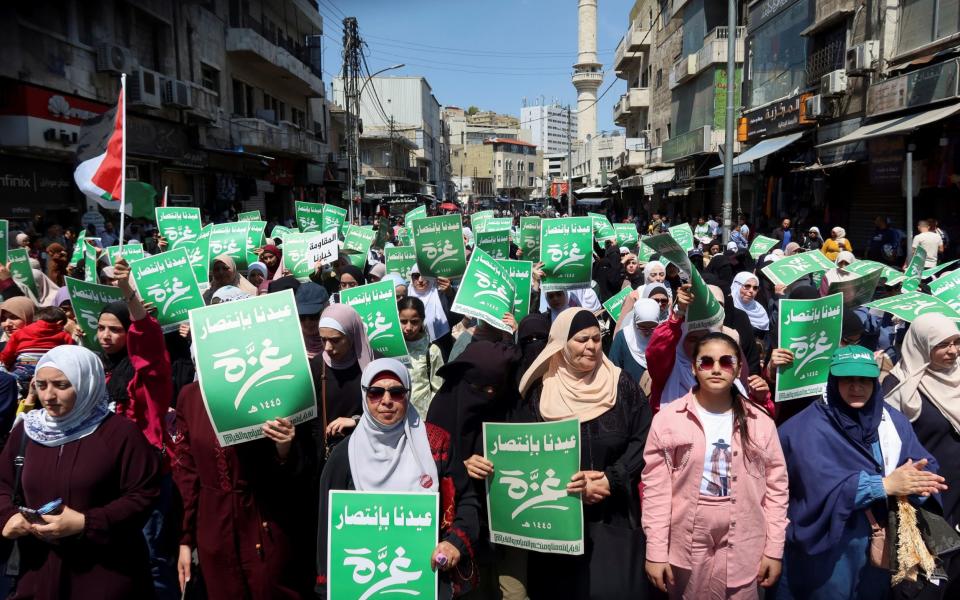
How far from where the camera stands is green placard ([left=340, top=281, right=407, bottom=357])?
473cm

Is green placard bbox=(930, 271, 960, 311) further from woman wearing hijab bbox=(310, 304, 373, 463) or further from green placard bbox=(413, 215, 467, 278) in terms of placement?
woman wearing hijab bbox=(310, 304, 373, 463)

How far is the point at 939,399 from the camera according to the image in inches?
134

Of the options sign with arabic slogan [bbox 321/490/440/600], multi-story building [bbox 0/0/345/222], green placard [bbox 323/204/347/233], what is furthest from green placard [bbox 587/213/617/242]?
sign with arabic slogan [bbox 321/490/440/600]

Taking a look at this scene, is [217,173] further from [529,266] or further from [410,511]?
[410,511]

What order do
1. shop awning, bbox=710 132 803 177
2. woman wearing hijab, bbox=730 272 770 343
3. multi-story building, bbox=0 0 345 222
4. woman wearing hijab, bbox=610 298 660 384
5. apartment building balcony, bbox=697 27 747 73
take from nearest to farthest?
1. woman wearing hijab, bbox=610 298 660 384
2. woman wearing hijab, bbox=730 272 770 343
3. multi-story building, bbox=0 0 345 222
4. shop awning, bbox=710 132 803 177
5. apartment building balcony, bbox=697 27 747 73

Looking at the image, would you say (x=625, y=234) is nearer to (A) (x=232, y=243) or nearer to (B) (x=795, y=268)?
(B) (x=795, y=268)

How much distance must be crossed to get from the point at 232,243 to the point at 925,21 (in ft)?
43.3

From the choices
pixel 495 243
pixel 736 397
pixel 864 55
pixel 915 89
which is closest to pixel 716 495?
pixel 736 397

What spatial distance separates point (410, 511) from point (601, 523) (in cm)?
88

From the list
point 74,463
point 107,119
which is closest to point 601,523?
point 74,463

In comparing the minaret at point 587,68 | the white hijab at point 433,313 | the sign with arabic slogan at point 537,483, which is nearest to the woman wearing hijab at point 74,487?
the sign with arabic slogan at point 537,483

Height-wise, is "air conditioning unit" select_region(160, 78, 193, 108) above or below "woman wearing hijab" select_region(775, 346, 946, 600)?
above

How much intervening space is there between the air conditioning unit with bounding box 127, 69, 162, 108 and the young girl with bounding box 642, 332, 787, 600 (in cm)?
1899

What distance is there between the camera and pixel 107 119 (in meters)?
6.77
